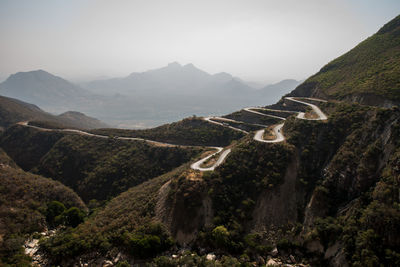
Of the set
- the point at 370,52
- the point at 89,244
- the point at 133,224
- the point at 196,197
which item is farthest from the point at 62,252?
the point at 370,52

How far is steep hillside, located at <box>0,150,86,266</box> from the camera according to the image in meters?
29.2

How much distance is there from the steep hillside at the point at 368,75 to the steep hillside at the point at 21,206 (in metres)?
70.7

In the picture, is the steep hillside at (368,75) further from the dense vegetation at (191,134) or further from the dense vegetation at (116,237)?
the dense vegetation at (116,237)

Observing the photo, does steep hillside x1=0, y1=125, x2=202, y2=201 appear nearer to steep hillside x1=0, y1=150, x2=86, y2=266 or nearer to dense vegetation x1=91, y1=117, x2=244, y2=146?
dense vegetation x1=91, y1=117, x2=244, y2=146

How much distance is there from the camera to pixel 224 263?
26.4 meters

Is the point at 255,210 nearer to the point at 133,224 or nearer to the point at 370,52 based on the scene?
the point at 133,224

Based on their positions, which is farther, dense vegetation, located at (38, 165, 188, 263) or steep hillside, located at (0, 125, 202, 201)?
steep hillside, located at (0, 125, 202, 201)

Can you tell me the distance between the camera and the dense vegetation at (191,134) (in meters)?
69.1

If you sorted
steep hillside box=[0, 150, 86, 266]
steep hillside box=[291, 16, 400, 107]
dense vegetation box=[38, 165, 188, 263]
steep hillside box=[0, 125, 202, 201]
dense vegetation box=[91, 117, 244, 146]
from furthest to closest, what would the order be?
1. dense vegetation box=[91, 117, 244, 146]
2. steep hillside box=[0, 125, 202, 201]
3. steep hillside box=[291, 16, 400, 107]
4. dense vegetation box=[38, 165, 188, 263]
5. steep hillside box=[0, 150, 86, 266]

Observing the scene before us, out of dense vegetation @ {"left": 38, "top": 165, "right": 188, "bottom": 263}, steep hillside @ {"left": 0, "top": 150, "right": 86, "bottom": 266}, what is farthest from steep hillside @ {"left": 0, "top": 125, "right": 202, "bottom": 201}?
dense vegetation @ {"left": 38, "top": 165, "right": 188, "bottom": 263}

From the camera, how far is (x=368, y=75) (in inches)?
2314

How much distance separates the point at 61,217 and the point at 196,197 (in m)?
26.1

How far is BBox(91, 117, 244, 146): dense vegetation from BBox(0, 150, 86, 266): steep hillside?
3421 centimetres

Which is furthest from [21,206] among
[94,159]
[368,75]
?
[368,75]
